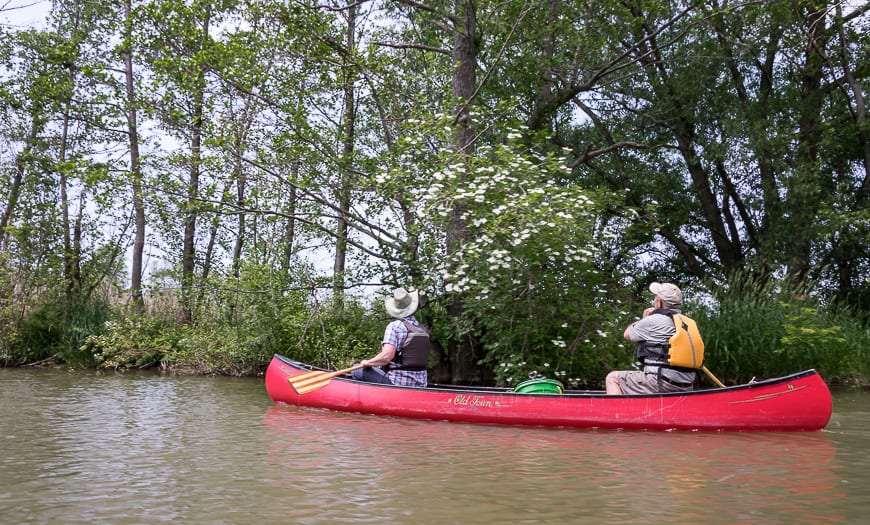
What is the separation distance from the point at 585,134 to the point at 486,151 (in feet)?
25.3

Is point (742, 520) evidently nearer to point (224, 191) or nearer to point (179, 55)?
point (224, 191)

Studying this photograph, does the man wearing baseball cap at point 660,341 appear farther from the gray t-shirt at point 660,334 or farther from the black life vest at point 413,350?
the black life vest at point 413,350

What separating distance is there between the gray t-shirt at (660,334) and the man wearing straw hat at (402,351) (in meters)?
2.55

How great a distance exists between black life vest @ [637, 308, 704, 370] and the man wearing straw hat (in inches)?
104

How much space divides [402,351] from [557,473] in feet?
12.9

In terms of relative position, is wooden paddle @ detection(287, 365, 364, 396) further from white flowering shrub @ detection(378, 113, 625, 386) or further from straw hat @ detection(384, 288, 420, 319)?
white flowering shrub @ detection(378, 113, 625, 386)

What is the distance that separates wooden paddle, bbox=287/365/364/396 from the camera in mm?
9664

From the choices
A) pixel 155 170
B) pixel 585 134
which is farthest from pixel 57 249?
pixel 585 134

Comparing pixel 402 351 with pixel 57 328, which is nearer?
pixel 402 351

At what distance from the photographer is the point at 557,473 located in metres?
5.82

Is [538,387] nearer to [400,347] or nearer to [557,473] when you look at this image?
[400,347]

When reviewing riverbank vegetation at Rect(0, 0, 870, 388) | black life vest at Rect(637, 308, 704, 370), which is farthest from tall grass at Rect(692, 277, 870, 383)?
black life vest at Rect(637, 308, 704, 370)

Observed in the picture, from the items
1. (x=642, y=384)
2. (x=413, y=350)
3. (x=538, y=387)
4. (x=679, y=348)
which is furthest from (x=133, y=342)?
(x=679, y=348)

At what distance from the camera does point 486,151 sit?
1185cm
